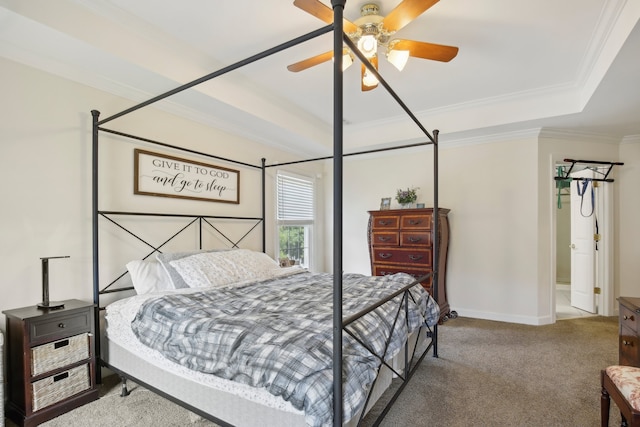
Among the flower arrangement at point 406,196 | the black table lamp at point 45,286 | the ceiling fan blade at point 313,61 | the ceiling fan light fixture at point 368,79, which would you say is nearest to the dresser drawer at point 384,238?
the flower arrangement at point 406,196

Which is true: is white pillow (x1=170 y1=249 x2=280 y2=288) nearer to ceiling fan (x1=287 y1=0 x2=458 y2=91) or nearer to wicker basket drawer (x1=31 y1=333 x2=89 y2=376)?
wicker basket drawer (x1=31 y1=333 x2=89 y2=376)

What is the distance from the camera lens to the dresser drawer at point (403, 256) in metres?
3.88

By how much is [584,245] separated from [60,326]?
5937 mm

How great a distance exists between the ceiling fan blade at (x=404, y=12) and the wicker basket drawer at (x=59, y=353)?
2.85 meters

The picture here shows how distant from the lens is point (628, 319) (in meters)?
2.15

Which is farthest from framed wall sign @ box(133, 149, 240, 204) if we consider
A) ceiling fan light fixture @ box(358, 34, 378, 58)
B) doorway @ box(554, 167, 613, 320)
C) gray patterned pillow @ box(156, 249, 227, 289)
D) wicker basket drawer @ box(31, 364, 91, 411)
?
doorway @ box(554, 167, 613, 320)

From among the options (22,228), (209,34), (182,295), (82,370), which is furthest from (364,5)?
(82,370)

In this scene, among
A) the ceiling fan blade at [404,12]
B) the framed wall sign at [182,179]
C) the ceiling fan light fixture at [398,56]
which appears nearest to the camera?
the ceiling fan blade at [404,12]

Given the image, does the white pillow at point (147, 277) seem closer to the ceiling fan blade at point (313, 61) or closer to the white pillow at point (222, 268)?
the white pillow at point (222, 268)

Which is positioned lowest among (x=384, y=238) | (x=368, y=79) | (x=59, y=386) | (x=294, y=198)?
(x=59, y=386)

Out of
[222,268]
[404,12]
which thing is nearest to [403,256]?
[222,268]

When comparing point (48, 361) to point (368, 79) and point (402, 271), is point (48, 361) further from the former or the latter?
point (402, 271)

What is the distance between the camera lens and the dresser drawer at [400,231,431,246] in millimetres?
3859

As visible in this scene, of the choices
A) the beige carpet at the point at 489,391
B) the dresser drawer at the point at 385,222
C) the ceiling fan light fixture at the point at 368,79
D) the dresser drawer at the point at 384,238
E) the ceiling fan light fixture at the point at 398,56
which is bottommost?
the beige carpet at the point at 489,391
